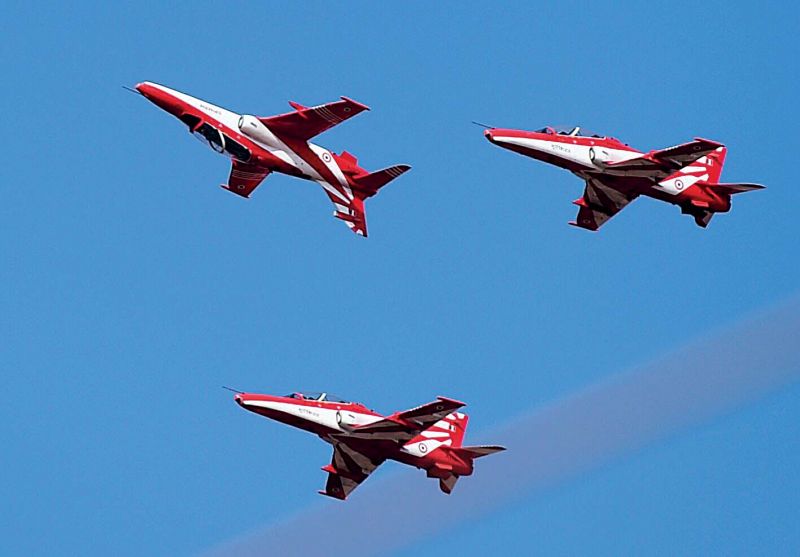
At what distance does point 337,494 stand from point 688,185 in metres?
14.6

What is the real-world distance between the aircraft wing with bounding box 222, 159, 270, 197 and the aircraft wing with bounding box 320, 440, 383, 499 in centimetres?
882

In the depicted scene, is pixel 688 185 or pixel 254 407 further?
pixel 688 185

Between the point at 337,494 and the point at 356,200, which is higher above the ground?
the point at 356,200

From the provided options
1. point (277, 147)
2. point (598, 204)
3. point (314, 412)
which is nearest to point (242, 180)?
point (277, 147)

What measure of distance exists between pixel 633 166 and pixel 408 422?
35.9 feet

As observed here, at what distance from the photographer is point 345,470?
75.3 m

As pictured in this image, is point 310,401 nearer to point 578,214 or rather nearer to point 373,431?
point 373,431

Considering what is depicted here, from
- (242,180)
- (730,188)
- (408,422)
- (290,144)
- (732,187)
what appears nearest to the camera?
(408,422)

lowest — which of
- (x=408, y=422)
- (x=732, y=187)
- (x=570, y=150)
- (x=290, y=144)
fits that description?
(x=408, y=422)

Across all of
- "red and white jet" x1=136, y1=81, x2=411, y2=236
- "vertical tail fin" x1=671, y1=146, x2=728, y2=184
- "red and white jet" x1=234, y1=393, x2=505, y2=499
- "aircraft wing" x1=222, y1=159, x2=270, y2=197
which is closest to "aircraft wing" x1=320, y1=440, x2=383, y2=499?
"red and white jet" x1=234, y1=393, x2=505, y2=499

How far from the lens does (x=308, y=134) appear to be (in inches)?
2940

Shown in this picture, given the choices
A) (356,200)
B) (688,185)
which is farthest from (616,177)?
(356,200)

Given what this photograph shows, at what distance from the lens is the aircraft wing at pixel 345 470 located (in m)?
74.6

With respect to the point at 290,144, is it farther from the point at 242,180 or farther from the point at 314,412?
the point at 314,412
